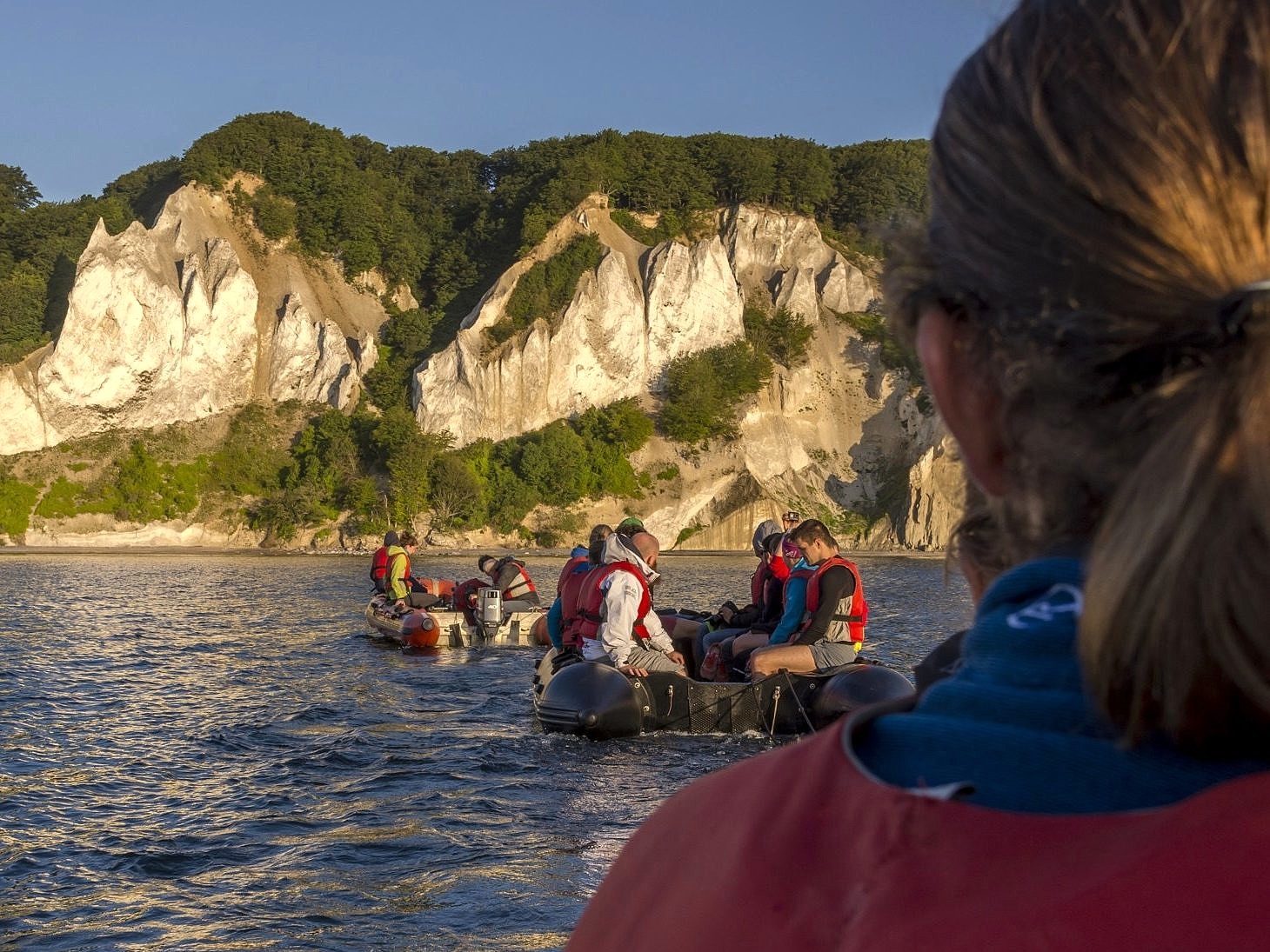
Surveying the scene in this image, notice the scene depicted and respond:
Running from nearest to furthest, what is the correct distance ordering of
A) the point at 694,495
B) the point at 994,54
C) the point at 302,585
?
the point at 994,54 → the point at 302,585 → the point at 694,495

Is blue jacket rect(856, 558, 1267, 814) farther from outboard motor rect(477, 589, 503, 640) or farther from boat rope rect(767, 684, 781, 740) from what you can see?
outboard motor rect(477, 589, 503, 640)

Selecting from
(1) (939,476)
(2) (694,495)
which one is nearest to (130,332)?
(2) (694,495)

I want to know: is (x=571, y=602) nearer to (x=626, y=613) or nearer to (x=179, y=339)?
(x=626, y=613)

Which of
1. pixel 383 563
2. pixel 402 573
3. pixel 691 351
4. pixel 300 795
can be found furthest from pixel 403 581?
pixel 691 351

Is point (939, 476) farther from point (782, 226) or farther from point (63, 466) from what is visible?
point (782, 226)

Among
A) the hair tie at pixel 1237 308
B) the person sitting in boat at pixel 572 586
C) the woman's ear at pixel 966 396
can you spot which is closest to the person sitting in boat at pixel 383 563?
the person sitting in boat at pixel 572 586

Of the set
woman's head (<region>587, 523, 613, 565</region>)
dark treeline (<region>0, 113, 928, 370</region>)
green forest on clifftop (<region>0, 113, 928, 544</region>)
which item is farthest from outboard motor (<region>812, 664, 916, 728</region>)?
dark treeline (<region>0, 113, 928, 370</region>)

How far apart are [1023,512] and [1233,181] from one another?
0.29 metres

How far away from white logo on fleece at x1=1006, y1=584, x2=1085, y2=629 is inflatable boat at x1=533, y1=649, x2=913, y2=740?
1100cm

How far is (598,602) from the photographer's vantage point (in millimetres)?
13078

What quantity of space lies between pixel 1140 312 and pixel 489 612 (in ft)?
67.8

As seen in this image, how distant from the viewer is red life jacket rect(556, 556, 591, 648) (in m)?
13.5

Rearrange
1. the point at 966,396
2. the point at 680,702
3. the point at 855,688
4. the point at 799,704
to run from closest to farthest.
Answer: the point at 966,396 < the point at 855,688 < the point at 799,704 < the point at 680,702

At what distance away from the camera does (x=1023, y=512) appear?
992 millimetres
